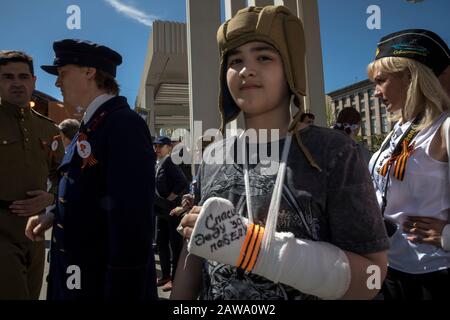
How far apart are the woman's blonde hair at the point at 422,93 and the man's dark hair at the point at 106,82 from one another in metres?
1.78

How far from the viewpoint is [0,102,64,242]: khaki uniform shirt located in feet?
9.50

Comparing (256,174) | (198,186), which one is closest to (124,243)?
(198,186)

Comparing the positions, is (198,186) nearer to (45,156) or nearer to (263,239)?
(263,239)

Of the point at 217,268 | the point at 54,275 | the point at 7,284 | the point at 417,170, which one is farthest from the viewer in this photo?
the point at 7,284

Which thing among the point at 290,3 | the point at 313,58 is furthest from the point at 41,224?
the point at 290,3

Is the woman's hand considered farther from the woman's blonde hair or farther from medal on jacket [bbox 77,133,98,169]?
medal on jacket [bbox 77,133,98,169]

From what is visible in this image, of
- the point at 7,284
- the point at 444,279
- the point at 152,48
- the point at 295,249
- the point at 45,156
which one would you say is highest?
the point at 152,48

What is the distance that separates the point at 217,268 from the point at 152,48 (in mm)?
10998

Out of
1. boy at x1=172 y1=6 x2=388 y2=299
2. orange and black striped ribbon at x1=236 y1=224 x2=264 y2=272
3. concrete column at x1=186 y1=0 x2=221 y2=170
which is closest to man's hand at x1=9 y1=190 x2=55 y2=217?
boy at x1=172 y1=6 x2=388 y2=299

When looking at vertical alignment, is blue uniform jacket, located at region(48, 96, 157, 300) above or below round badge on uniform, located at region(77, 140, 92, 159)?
below

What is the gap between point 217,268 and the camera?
1.34 metres

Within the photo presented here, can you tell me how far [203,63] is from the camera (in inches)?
265

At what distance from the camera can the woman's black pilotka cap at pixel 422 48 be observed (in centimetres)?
194

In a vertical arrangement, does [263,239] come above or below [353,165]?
below
